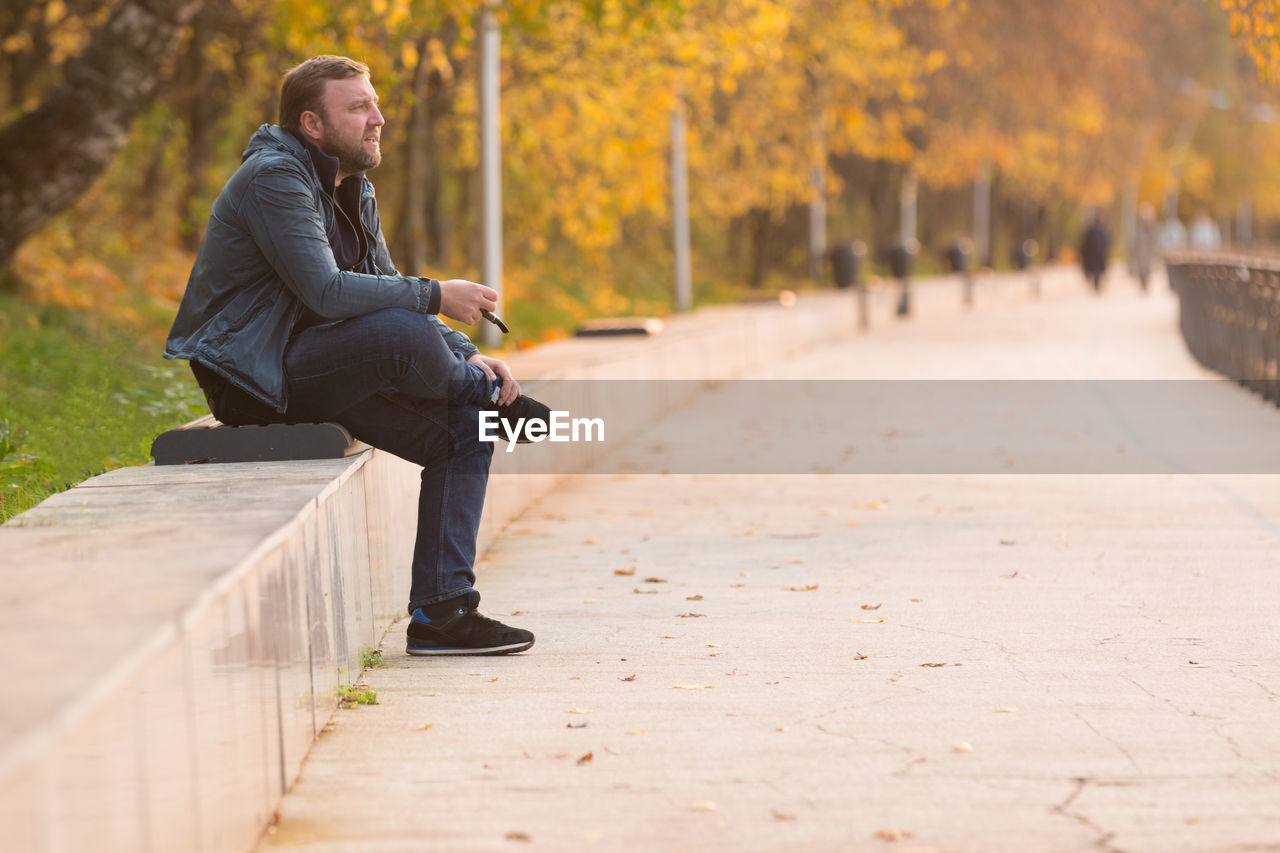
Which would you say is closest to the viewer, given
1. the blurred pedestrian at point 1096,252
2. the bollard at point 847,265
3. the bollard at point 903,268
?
the bollard at point 847,265

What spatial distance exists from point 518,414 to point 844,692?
1403mm

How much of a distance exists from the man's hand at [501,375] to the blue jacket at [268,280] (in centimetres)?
26

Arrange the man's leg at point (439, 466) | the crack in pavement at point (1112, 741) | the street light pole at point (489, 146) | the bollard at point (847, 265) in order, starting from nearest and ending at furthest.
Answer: the crack in pavement at point (1112, 741)
the man's leg at point (439, 466)
the street light pole at point (489, 146)
the bollard at point (847, 265)

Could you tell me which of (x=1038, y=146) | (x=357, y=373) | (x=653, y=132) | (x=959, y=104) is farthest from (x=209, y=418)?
(x=1038, y=146)

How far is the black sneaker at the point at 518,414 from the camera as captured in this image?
6125mm

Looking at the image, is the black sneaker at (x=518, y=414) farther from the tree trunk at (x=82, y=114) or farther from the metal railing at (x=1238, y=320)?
the metal railing at (x=1238, y=320)

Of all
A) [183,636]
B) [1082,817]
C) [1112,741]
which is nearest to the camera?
[183,636]

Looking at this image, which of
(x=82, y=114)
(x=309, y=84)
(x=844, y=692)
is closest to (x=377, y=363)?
(x=309, y=84)

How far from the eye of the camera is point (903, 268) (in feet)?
112

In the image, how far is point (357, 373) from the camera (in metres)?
5.99

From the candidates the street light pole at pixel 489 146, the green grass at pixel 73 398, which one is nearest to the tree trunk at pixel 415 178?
the street light pole at pixel 489 146

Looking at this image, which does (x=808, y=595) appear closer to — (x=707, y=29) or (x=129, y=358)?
(x=129, y=358)

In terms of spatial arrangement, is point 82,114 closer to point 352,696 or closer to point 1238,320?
point 352,696

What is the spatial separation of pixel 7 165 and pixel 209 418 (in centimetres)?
632
